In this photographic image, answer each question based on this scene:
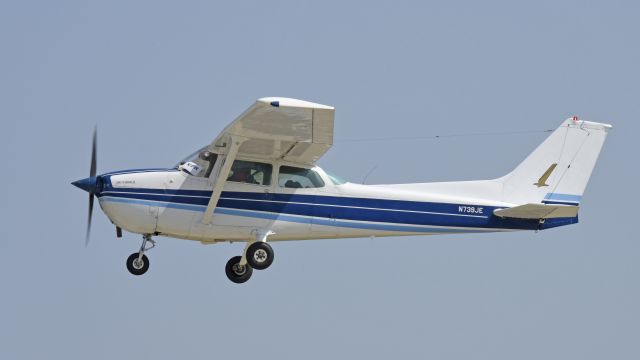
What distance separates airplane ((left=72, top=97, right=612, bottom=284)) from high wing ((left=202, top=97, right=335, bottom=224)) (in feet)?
0.05

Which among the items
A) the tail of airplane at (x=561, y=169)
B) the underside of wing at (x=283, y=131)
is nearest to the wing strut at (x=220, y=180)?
the underside of wing at (x=283, y=131)

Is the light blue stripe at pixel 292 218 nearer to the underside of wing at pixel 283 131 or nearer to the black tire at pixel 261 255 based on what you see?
the black tire at pixel 261 255

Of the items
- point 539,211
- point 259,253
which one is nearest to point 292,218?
point 259,253

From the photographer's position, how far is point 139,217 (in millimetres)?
18000

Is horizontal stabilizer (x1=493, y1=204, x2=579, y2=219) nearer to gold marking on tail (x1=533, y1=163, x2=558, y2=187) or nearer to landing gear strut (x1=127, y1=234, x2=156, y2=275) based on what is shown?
gold marking on tail (x1=533, y1=163, x2=558, y2=187)

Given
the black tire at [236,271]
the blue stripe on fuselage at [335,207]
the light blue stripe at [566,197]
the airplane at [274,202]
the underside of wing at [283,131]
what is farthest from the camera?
the light blue stripe at [566,197]

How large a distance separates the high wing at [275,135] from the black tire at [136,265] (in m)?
1.22

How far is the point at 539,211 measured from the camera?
19.0 m

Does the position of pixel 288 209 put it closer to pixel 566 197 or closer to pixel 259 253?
pixel 259 253

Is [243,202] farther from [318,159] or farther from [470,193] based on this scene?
[470,193]

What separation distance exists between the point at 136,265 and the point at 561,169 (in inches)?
305

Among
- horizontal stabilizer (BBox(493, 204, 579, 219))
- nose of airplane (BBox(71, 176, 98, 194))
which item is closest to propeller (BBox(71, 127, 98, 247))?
nose of airplane (BBox(71, 176, 98, 194))

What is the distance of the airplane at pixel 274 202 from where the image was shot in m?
18.0

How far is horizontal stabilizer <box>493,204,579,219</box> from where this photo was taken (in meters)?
19.0
